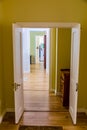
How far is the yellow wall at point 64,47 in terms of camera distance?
571 cm

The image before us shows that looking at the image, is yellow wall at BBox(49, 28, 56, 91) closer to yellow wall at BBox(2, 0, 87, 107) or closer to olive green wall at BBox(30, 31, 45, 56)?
yellow wall at BBox(2, 0, 87, 107)

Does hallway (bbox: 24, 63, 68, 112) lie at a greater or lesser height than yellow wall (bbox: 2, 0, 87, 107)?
lesser

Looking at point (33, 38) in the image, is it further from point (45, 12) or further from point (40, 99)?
point (45, 12)

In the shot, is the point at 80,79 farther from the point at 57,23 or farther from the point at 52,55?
the point at 52,55

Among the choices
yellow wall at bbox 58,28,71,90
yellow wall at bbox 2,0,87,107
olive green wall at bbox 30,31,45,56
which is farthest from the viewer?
olive green wall at bbox 30,31,45,56

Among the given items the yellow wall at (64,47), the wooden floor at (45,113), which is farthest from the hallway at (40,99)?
the yellow wall at (64,47)

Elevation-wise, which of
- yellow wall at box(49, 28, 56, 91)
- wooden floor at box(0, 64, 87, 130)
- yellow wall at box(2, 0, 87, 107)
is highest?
yellow wall at box(2, 0, 87, 107)

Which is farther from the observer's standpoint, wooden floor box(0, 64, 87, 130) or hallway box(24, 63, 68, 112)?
hallway box(24, 63, 68, 112)

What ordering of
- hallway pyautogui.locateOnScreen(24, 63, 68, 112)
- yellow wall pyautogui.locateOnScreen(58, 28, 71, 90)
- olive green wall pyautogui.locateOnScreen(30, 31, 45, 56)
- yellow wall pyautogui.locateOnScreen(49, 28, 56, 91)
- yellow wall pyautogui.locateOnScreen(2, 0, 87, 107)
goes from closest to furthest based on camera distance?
yellow wall pyautogui.locateOnScreen(2, 0, 87, 107) < hallway pyautogui.locateOnScreen(24, 63, 68, 112) < yellow wall pyautogui.locateOnScreen(58, 28, 71, 90) < yellow wall pyautogui.locateOnScreen(49, 28, 56, 91) < olive green wall pyautogui.locateOnScreen(30, 31, 45, 56)

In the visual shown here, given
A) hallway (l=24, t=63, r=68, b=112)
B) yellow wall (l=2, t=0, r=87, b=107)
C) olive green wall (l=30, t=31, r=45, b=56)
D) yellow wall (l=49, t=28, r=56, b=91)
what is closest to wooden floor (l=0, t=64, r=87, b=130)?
hallway (l=24, t=63, r=68, b=112)

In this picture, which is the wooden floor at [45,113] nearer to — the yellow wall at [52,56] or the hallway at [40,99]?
the hallway at [40,99]

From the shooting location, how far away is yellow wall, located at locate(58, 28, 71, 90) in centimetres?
571

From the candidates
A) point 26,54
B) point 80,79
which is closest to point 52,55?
point 80,79

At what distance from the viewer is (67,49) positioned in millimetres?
5832
